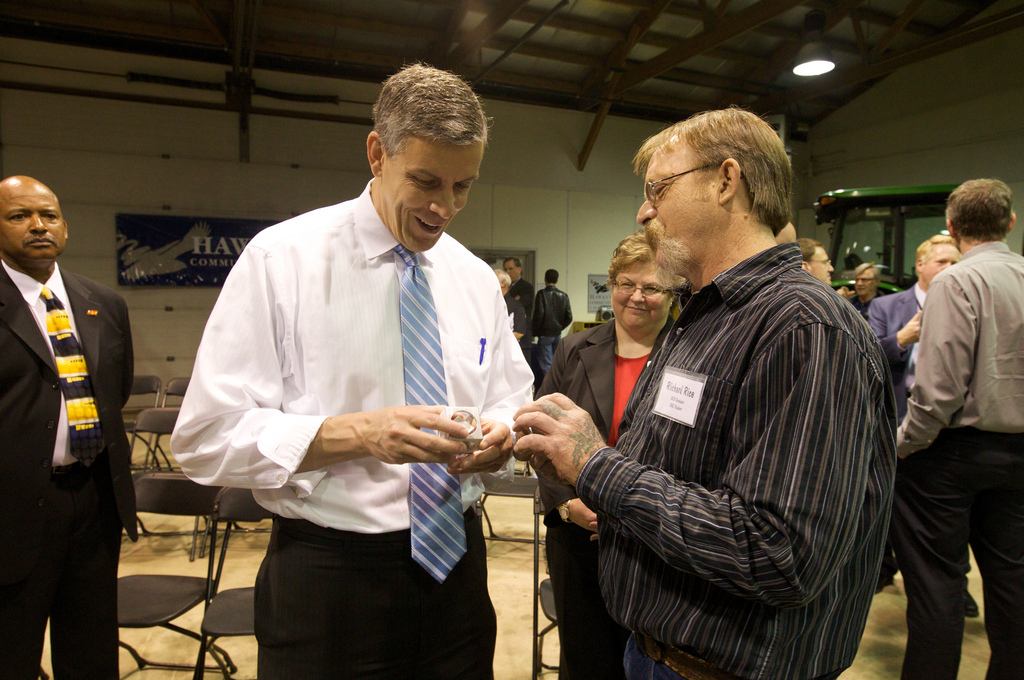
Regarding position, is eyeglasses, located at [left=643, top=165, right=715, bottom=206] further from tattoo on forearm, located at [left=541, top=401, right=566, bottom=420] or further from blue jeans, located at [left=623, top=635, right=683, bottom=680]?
blue jeans, located at [left=623, top=635, right=683, bottom=680]

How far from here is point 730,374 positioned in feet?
3.49

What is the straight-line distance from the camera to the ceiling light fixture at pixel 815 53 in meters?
7.74

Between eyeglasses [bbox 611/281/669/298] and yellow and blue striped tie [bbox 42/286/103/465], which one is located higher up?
eyeglasses [bbox 611/281/669/298]

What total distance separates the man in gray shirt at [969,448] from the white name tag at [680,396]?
1629 mm

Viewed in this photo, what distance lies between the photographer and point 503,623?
3385mm

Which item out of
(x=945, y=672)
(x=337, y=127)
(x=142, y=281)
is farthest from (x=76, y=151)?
(x=945, y=672)

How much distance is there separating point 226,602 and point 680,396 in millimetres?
2263

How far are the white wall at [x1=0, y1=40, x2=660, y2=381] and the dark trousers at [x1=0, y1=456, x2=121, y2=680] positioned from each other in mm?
7060

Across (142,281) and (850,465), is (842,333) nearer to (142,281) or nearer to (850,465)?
(850,465)

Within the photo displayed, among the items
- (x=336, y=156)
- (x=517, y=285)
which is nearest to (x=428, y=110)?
(x=517, y=285)

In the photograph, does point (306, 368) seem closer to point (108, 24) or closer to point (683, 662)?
point (683, 662)

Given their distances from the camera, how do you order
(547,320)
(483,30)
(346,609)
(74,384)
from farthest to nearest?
(547,320) < (483,30) < (74,384) < (346,609)

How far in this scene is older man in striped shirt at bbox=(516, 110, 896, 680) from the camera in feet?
3.14

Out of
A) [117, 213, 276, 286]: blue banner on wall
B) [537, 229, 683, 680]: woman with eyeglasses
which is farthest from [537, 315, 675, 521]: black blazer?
[117, 213, 276, 286]: blue banner on wall
